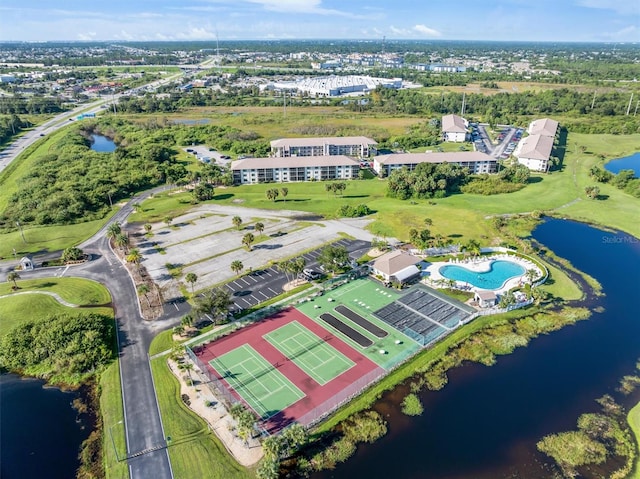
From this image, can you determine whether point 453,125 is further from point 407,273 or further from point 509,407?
point 509,407

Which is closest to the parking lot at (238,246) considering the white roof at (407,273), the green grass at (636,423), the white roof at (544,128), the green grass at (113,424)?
the white roof at (407,273)

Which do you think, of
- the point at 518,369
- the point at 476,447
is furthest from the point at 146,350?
the point at 518,369

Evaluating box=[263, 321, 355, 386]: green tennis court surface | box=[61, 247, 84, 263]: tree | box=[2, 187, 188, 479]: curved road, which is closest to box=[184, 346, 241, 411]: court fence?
box=[2, 187, 188, 479]: curved road

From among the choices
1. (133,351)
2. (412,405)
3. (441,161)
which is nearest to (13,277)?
(133,351)

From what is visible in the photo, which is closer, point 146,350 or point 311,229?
point 146,350

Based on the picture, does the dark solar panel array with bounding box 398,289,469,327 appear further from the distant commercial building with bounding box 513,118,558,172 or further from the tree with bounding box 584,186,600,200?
the distant commercial building with bounding box 513,118,558,172

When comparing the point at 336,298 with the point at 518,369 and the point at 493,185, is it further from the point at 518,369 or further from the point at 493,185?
the point at 493,185

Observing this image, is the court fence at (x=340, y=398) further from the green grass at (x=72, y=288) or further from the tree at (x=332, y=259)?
the green grass at (x=72, y=288)
